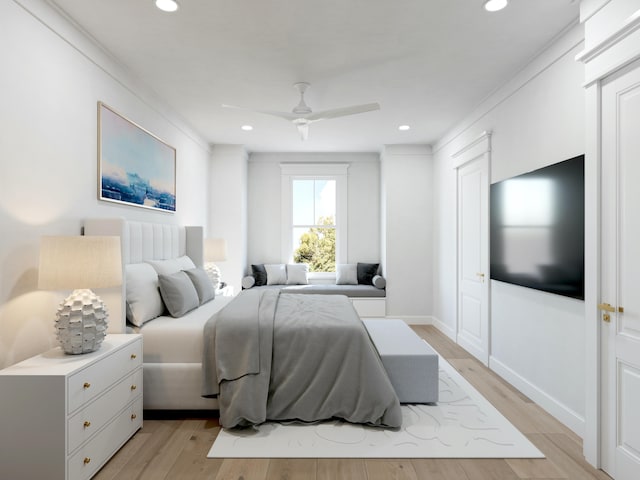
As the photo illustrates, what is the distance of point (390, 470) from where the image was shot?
6.90 ft

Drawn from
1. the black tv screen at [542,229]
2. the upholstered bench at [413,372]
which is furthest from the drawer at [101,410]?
the black tv screen at [542,229]

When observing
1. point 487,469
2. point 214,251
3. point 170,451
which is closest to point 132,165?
point 214,251

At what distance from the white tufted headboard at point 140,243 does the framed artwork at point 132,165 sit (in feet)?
0.80

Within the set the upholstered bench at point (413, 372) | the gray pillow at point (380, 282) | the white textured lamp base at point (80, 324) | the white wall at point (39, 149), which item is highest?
the white wall at point (39, 149)

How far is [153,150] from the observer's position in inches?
148

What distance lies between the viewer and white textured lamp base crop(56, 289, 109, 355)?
2055 millimetres

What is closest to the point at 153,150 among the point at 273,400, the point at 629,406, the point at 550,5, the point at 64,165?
the point at 64,165

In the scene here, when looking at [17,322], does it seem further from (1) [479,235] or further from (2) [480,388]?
(1) [479,235]

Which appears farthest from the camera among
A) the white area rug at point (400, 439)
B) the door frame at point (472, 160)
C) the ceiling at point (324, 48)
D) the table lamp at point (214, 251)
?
the table lamp at point (214, 251)

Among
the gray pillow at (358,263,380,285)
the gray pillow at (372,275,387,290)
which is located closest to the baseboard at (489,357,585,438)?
Result: the gray pillow at (372,275,387,290)

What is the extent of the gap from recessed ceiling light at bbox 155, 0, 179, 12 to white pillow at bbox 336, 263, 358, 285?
A: 4472 millimetres

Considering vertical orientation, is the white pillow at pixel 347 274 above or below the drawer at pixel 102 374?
above

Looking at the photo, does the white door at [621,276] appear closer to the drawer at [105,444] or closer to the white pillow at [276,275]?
the drawer at [105,444]

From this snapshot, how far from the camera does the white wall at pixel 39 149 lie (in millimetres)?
2061
